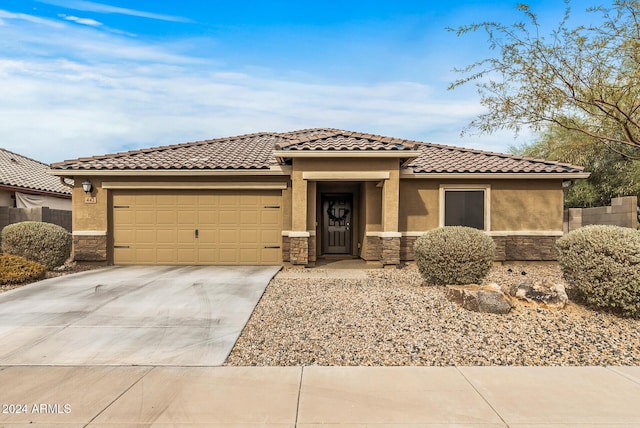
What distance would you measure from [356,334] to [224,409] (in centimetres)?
238

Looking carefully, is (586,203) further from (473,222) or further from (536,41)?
(536,41)

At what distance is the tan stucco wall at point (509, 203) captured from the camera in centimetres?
1187

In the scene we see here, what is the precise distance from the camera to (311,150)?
1038cm

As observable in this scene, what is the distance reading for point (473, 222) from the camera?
11969mm

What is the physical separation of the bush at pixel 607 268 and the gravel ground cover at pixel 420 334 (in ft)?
0.86

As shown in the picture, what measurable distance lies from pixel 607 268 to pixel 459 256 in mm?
2336

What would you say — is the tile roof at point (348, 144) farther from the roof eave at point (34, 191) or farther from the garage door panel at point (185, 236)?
the roof eave at point (34, 191)

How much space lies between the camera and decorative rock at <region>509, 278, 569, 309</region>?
6172mm

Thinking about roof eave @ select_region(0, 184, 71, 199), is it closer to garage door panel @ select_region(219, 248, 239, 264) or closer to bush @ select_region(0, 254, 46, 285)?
bush @ select_region(0, 254, 46, 285)

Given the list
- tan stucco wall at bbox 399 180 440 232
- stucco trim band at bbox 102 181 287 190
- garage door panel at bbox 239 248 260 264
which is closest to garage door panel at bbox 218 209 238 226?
stucco trim band at bbox 102 181 287 190

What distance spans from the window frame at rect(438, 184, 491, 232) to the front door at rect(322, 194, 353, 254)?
3253 mm

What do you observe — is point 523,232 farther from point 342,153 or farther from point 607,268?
point 342,153

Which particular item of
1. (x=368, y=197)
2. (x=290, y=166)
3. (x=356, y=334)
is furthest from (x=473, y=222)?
(x=356, y=334)

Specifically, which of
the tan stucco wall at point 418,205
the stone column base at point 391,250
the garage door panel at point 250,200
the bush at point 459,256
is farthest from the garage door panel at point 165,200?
the bush at point 459,256
